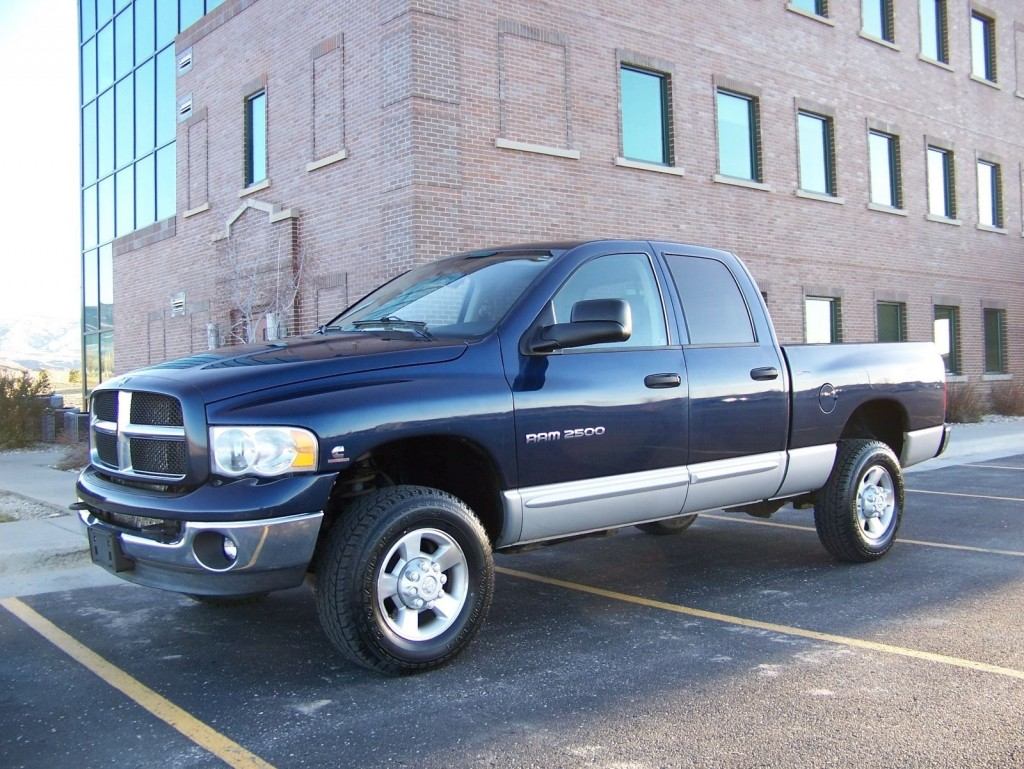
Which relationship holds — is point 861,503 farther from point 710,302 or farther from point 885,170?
point 885,170

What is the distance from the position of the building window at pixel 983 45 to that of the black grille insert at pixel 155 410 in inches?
873

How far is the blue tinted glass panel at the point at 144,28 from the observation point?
19922 millimetres

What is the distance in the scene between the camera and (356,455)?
13.3 ft

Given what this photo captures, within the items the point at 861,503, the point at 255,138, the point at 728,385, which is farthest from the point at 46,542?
the point at 255,138

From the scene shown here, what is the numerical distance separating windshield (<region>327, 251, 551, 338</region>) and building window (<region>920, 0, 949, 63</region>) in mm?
18282

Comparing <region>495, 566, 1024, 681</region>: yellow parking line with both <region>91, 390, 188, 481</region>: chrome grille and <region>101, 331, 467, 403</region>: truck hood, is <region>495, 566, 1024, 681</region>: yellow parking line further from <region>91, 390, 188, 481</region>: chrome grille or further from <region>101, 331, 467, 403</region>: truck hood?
<region>91, 390, 188, 481</region>: chrome grille

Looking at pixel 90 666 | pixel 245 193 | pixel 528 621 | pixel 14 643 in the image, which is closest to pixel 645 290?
pixel 528 621

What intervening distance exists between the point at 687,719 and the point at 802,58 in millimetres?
15927

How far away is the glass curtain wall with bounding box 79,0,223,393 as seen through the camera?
1908 cm

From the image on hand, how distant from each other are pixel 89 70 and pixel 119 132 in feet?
9.74

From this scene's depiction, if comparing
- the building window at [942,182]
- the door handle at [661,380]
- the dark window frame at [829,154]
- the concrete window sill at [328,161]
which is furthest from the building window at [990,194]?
the door handle at [661,380]

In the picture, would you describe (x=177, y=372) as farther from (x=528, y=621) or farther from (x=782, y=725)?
(x=782, y=725)

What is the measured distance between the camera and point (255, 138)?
15844mm

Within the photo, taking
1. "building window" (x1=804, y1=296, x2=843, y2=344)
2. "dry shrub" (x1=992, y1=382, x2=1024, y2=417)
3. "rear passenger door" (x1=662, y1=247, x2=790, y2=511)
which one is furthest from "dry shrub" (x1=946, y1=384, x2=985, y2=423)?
"rear passenger door" (x1=662, y1=247, x2=790, y2=511)
